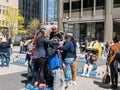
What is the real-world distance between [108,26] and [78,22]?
6235mm

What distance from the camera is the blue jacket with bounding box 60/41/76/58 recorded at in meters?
9.17

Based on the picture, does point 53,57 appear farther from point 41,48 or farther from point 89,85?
point 89,85

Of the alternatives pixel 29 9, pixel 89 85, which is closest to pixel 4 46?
pixel 89 85

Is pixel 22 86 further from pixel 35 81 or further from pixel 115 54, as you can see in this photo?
pixel 115 54

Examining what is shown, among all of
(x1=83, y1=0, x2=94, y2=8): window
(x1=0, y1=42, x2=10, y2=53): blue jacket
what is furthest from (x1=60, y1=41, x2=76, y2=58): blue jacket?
(x1=83, y1=0, x2=94, y2=8): window

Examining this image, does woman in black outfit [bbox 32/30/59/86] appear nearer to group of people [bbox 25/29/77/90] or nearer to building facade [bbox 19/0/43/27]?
group of people [bbox 25/29/77/90]

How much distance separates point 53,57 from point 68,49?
125 cm

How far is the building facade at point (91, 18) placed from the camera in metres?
39.9

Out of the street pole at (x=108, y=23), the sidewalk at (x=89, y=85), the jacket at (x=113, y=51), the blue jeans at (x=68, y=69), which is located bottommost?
the sidewalk at (x=89, y=85)

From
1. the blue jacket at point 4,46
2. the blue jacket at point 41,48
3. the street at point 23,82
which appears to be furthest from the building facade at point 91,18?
the blue jacket at point 41,48

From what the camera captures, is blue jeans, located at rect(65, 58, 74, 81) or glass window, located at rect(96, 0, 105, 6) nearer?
blue jeans, located at rect(65, 58, 74, 81)

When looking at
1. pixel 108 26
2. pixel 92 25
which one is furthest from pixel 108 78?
pixel 92 25

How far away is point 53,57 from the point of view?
820cm

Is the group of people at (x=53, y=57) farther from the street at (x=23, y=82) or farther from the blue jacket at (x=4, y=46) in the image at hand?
the blue jacket at (x=4, y=46)
